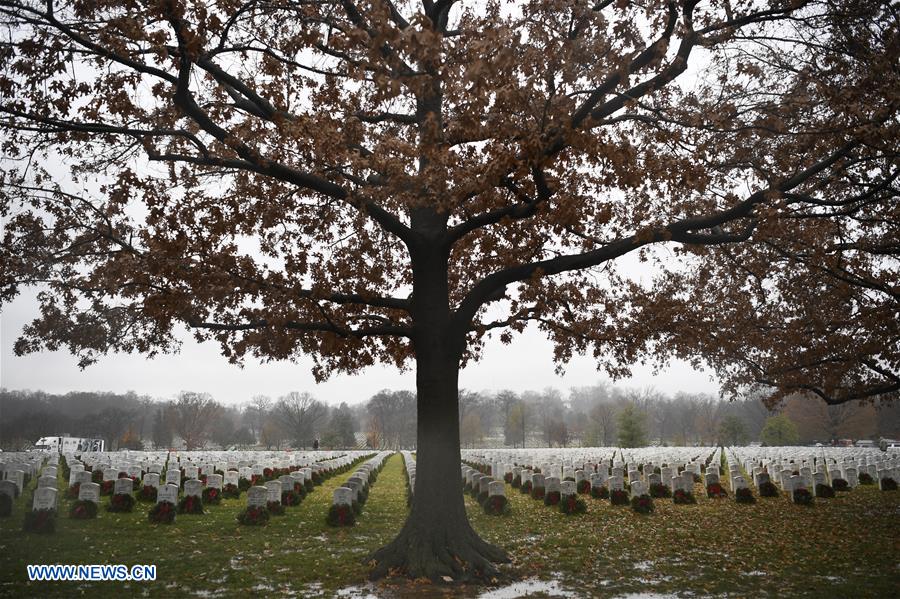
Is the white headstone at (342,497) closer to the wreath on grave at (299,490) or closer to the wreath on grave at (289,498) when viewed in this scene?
the wreath on grave at (289,498)

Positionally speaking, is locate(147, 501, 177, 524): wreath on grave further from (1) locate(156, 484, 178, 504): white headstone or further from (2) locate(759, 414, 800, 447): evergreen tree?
(2) locate(759, 414, 800, 447): evergreen tree

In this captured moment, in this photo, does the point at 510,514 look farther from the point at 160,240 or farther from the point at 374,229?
the point at 160,240

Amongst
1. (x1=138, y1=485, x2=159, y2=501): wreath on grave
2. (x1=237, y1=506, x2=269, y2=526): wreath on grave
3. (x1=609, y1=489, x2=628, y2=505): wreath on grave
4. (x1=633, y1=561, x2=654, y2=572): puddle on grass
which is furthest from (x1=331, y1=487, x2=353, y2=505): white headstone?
(x1=609, y1=489, x2=628, y2=505): wreath on grave

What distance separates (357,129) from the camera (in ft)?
25.0

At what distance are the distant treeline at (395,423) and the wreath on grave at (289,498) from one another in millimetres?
23719

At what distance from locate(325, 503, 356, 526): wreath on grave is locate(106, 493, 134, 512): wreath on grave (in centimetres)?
455

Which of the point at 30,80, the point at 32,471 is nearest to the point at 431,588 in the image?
the point at 30,80

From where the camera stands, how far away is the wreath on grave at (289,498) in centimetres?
1407

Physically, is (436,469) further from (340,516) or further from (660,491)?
(660,491)

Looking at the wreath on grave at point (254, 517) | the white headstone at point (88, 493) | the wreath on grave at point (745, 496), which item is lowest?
the wreath on grave at point (745, 496)

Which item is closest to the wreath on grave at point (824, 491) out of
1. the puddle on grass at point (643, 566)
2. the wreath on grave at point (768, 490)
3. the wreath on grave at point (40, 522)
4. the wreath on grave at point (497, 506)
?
the wreath on grave at point (768, 490)

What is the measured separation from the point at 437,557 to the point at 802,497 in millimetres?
10487

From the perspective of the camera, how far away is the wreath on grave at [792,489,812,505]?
43.7 feet

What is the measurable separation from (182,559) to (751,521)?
10395mm
